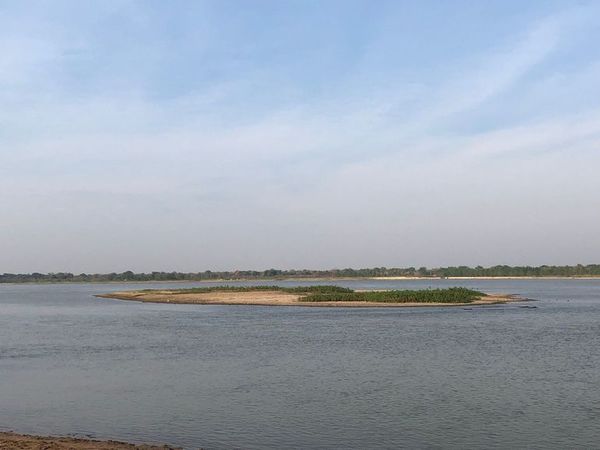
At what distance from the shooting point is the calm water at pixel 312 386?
20.1 metres

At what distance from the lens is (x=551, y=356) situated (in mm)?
35938

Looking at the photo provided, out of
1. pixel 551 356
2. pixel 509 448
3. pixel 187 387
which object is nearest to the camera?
pixel 509 448

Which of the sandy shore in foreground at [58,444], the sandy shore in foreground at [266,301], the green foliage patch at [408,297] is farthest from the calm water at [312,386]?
the green foliage patch at [408,297]

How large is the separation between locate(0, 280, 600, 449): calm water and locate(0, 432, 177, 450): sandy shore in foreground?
1.21m

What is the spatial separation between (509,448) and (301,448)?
608 cm

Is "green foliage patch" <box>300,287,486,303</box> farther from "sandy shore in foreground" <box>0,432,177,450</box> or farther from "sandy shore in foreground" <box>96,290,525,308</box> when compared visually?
"sandy shore in foreground" <box>0,432,177,450</box>

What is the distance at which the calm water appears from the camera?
20094mm

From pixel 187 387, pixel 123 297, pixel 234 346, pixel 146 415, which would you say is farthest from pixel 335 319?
pixel 123 297

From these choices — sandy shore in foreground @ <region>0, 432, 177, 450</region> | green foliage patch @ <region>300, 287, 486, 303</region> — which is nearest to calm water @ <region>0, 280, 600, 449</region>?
sandy shore in foreground @ <region>0, 432, 177, 450</region>

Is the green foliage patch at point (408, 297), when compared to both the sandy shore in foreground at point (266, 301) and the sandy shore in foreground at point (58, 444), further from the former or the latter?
the sandy shore in foreground at point (58, 444)

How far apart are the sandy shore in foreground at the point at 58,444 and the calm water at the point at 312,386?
121 cm

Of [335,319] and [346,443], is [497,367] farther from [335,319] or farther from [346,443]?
[335,319]

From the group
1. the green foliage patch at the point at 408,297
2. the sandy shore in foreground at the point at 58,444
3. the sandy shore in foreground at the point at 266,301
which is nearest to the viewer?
the sandy shore in foreground at the point at 58,444

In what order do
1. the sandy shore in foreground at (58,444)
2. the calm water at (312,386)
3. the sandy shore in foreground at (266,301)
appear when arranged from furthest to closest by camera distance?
the sandy shore in foreground at (266,301), the calm water at (312,386), the sandy shore in foreground at (58,444)
